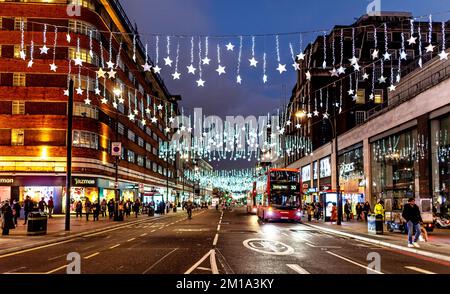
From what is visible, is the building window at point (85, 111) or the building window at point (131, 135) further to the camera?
the building window at point (131, 135)

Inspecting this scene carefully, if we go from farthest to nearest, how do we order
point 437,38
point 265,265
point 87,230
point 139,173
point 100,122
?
point 139,173 < point 437,38 < point 100,122 < point 87,230 < point 265,265

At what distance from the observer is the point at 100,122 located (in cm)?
5694

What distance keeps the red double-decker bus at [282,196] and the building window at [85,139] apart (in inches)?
904

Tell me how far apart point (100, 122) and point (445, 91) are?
122 ft

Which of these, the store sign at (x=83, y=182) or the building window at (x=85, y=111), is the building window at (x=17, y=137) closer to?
the building window at (x=85, y=111)

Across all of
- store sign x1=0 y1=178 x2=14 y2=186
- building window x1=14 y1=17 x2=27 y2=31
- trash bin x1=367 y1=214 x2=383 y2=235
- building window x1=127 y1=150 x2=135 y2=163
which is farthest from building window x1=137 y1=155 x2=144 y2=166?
trash bin x1=367 y1=214 x2=383 y2=235

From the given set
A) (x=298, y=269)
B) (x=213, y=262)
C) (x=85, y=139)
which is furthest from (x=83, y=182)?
(x=298, y=269)

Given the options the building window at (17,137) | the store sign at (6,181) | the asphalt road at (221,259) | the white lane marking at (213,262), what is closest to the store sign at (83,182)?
the store sign at (6,181)

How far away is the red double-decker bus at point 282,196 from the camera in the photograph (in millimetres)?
39844

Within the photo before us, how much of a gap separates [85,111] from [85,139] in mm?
2958

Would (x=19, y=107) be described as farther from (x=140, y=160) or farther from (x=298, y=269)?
(x=298, y=269)

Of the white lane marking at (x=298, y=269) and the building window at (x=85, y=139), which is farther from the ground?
the building window at (x=85, y=139)
